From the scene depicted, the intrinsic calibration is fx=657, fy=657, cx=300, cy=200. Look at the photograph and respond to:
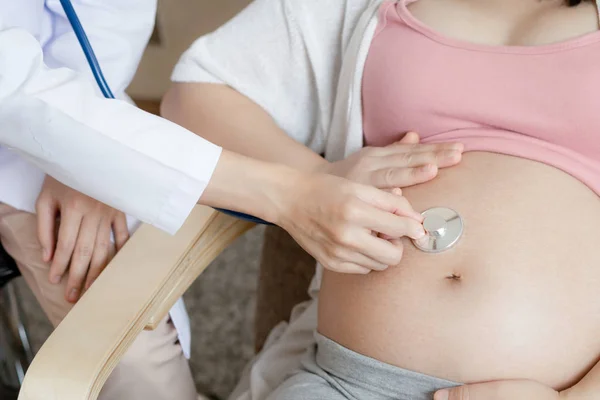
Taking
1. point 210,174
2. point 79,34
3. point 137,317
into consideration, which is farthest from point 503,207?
point 79,34

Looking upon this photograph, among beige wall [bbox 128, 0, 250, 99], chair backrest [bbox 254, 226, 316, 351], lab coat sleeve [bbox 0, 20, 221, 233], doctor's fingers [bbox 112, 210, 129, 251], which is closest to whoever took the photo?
lab coat sleeve [bbox 0, 20, 221, 233]

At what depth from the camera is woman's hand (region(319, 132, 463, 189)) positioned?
87 centimetres

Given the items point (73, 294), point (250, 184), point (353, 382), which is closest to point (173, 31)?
point (73, 294)

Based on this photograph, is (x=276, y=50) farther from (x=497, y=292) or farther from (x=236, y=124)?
(x=497, y=292)

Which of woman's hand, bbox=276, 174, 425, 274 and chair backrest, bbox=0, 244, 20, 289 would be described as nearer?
woman's hand, bbox=276, 174, 425, 274

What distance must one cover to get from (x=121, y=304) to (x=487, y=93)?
570 mm

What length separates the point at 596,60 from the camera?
2.84 feet

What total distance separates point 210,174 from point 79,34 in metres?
0.32

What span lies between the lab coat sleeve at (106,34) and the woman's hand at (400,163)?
1.43ft

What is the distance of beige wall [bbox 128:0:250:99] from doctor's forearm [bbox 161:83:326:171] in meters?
1.03

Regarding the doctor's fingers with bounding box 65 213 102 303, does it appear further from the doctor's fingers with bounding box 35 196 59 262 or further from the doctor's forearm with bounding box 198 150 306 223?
the doctor's forearm with bounding box 198 150 306 223

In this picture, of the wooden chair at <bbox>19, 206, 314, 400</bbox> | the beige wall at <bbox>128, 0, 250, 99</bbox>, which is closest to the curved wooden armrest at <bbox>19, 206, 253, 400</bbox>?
the wooden chair at <bbox>19, 206, 314, 400</bbox>

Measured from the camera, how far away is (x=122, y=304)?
84 centimetres

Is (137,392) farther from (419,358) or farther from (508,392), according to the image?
(508,392)
